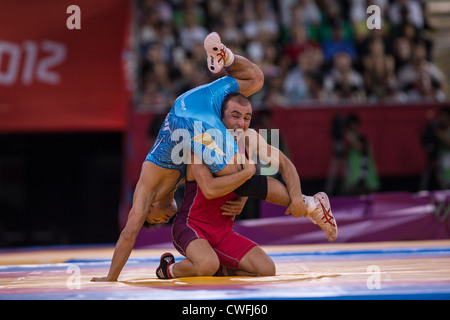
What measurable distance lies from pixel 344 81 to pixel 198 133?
4.44 meters

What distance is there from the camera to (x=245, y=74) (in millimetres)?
3695

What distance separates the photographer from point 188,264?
333 cm

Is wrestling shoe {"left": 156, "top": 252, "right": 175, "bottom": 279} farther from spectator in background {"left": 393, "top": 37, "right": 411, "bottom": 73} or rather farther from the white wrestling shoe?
spectator in background {"left": 393, "top": 37, "right": 411, "bottom": 73}

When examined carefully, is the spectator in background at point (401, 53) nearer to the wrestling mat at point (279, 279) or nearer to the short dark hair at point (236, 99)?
the wrestling mat at point (279, 279)

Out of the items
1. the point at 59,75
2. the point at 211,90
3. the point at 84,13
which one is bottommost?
the point at 211,90

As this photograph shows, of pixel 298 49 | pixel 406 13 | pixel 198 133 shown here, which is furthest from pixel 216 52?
pixel 406 13

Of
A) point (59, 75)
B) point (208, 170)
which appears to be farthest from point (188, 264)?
point (59, 75)

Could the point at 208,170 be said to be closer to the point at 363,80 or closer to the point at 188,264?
the point at 188,264

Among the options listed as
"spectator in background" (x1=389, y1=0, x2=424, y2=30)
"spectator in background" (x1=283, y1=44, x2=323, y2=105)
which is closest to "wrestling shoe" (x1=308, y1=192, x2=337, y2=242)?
"spectator in background" (x1=283, y1=44, x2=323, y2=105)

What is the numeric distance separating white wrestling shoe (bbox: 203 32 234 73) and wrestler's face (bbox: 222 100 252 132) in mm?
248

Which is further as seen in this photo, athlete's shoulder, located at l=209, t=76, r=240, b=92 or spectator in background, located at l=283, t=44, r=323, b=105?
spectator in background, located at l=283, t=44, r=323, b=105

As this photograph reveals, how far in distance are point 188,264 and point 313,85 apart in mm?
4521

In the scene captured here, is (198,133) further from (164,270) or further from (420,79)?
(420,79)

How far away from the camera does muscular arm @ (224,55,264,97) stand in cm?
369
